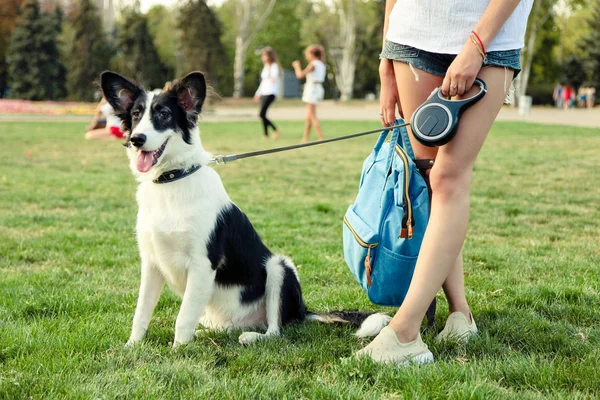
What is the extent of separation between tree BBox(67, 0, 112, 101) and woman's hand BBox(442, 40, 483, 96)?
46322 millimetres

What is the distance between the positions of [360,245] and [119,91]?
1.64 m

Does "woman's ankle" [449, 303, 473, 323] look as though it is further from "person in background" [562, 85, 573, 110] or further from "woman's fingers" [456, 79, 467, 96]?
"person in background" [562, 85, 573, 110]

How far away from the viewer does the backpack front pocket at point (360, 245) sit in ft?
10.7

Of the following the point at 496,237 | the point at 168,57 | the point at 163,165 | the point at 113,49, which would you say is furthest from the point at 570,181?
the point at 168,57

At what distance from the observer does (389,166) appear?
10.9 ft

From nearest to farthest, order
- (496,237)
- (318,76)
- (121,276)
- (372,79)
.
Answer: (121,276) → (496,237) → (318,76) → (372,79)

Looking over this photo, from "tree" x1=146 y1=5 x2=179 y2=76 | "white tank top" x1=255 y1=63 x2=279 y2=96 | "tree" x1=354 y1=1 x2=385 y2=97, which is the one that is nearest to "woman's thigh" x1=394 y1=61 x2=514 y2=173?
"white tank top" x1=255 y1=63 x2=279 y2=96

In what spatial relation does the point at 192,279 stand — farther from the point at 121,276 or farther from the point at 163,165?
the point at 121,276

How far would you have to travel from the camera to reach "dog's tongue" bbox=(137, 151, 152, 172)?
3479 mm

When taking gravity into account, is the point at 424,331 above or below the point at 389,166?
below

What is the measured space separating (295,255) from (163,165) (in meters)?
2.16

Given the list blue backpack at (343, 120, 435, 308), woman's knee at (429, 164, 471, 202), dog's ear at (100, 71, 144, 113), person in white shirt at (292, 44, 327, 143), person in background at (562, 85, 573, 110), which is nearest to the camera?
woman's knee at (429, 164, 471, 202)

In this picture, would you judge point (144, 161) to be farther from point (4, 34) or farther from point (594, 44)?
point (594, 44)

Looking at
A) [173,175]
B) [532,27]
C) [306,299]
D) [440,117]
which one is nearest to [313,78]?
[306,299]
